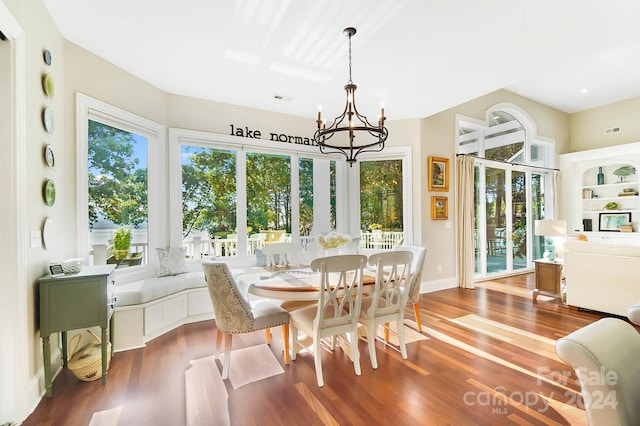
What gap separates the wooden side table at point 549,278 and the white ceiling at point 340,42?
2.74 m

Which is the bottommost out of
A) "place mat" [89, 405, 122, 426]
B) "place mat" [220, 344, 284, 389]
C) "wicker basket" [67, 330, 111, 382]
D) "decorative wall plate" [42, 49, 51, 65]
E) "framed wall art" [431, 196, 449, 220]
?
"place mat" [220, 344, 284, 389]

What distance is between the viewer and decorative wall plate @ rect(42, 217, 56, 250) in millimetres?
2417

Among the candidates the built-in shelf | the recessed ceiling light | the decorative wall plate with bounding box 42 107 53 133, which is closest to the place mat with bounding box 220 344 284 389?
the decorative wall plate with bounding box 42 107 53 133

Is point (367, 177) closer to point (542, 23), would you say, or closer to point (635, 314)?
point (542, 23)

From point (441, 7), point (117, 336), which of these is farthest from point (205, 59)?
point (117, 336)

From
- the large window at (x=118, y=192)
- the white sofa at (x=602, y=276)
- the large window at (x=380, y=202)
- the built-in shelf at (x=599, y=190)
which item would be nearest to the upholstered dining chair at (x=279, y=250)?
the large window at (x=118, y=192)

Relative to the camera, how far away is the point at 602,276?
383 cm

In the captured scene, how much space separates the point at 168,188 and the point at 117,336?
1.93 m

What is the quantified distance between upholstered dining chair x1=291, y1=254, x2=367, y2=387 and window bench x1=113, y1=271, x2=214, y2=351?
5.46 feet

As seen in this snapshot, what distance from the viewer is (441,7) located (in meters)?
2.57

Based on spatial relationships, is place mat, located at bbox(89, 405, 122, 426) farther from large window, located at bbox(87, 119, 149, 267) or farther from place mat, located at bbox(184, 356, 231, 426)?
large window, located at bbox(87, 119, 149, 267)

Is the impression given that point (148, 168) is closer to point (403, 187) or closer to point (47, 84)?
point (47, 84)

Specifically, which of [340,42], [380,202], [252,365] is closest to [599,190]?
[380,202]

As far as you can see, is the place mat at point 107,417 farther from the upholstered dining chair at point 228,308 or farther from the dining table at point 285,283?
the dining table at point 285,283
